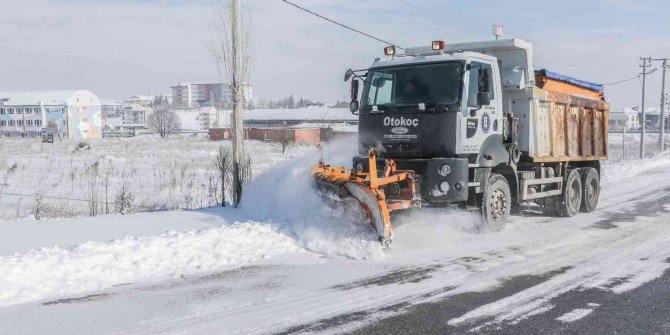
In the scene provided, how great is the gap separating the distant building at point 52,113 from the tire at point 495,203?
91165mm

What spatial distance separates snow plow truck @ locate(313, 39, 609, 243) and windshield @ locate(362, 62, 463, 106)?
2cm

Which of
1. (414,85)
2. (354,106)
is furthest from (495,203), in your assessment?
(354,106)

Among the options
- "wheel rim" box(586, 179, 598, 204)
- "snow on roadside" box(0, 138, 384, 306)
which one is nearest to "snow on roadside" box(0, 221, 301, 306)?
"snow on roadside" box(0, 138, 384, 306)

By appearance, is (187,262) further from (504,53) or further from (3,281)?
(504,53)

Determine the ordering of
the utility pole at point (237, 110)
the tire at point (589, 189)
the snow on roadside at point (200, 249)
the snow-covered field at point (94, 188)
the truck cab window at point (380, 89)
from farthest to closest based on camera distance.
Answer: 1. the snow-covered field at point (94, 188)
2. the tire at point (589, 189)
3. the utility pole at point (237, 110)
4. the truck cab window at point (380, 89)
5. the snow on roadside at point (200, 249)

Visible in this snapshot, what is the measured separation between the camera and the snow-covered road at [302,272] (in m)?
5.12

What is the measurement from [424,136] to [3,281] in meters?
5.74

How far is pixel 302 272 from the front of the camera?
679 centimetres

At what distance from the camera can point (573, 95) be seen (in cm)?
1181

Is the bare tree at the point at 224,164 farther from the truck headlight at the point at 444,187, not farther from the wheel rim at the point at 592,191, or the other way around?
the wheel rim at the point at 592,191

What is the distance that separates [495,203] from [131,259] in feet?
18.7

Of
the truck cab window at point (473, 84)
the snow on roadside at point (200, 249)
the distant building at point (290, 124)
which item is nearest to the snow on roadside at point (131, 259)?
the snow on roadside at point (200, 249)

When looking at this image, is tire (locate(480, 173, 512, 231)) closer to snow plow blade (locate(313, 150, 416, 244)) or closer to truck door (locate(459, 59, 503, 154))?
truck door (locate(459, 59, 503, 154))

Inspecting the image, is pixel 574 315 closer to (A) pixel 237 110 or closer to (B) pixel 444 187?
(B) pixel 444 187
